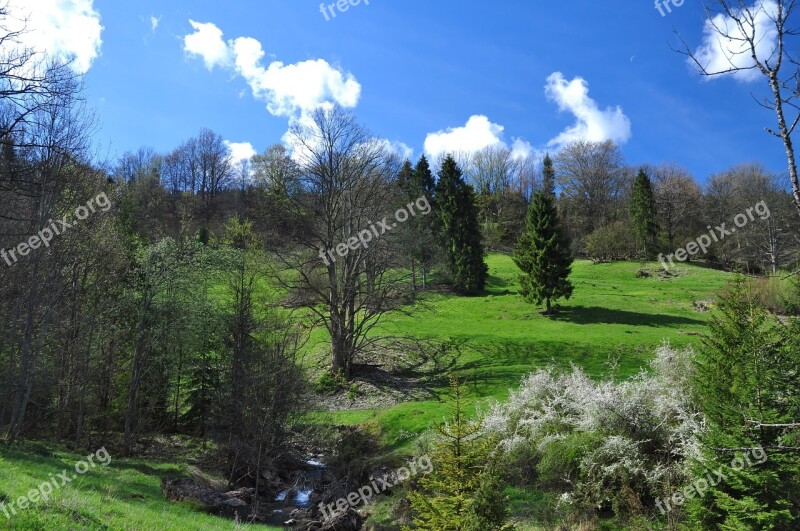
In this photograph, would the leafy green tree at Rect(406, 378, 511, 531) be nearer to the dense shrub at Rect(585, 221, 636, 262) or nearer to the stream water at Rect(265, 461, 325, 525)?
the stream water at Rect(265, 461, 325, 525)

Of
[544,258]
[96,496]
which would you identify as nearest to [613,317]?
[544,258]

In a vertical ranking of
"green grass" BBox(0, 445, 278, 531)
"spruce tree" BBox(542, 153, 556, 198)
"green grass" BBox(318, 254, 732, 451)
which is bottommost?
"green grass" BBox(0, 445, 278, 531)

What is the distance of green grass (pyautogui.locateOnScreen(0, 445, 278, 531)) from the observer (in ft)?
24.0

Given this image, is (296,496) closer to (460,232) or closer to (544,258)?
(544,258)

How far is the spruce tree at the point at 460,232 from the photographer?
52.0 m

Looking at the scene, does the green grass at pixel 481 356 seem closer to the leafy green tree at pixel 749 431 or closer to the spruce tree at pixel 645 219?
the leafy green tree at pixel 749 431

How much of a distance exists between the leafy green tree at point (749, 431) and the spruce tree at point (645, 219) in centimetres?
5962

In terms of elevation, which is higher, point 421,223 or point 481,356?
point 421,223

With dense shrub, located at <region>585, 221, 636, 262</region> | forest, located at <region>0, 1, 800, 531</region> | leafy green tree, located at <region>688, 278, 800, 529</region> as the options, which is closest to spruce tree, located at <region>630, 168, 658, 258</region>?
dense shrub, located at <region>585, 221, 636, 262</region>

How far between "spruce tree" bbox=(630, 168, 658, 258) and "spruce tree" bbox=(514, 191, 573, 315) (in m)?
29.2

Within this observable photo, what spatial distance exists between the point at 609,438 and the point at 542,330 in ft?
81.3

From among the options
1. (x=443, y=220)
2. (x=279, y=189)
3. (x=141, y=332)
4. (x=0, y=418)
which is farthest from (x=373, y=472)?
(x=443, y=220)

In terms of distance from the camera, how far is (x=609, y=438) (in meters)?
12.8

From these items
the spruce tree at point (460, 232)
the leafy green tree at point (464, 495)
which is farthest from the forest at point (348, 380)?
the spruce tree at point (460, 232)
